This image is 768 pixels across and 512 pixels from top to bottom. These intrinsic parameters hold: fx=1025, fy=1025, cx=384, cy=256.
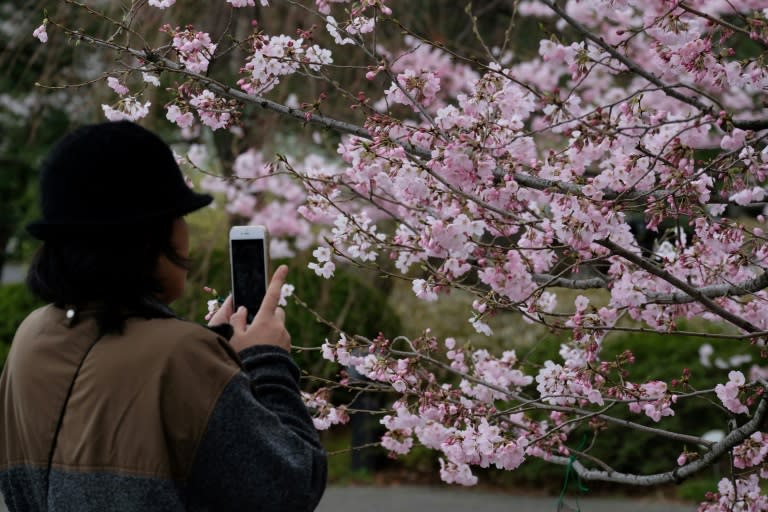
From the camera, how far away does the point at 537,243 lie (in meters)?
2.98

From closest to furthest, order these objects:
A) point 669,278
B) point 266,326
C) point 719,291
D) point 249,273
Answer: point 266,326 → point 249,273 → point 669,278 → point 719,291

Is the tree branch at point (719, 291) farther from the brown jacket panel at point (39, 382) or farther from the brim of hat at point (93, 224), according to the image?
the brown jacket panel at point (39, 382)

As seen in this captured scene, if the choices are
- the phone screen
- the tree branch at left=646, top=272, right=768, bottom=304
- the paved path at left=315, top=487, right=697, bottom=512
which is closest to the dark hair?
the phone screen

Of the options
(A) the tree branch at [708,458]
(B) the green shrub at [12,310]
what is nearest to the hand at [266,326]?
(A) the tree branch at [708,458]

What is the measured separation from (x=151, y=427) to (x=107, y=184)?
1.27 feet

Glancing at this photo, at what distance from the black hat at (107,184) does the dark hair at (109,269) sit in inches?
0.7

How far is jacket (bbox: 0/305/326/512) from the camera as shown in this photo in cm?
153

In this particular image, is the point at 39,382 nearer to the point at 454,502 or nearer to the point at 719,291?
the point at 719,291

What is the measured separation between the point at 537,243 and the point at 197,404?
5.39 feet

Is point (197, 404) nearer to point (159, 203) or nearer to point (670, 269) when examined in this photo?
point (159, 203)

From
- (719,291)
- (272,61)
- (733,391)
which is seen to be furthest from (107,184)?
(733,391)

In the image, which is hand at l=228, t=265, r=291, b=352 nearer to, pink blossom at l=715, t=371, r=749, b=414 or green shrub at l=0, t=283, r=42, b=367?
pink blossom at l=715, t=371, r=749, b=414

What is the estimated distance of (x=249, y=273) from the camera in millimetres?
2068

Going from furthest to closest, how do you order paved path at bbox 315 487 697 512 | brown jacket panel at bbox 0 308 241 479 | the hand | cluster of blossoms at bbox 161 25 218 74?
paved path at bbox 315 487 697 512 < cluster of blossoms at bbox 161 25 218 74 < the hand < brown jacket panel at bbox 0 308 241 479
